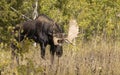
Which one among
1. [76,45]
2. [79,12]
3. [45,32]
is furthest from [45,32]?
[79,12]

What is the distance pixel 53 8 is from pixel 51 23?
451 centimetres

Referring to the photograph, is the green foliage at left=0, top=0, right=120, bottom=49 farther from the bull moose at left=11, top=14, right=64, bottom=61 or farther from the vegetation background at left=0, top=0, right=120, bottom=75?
the bull moose at left=11, top=14, right=64, bottom=61

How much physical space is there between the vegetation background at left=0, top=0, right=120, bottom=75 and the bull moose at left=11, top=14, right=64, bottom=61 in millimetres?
332

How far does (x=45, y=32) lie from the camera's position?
42.1 ft

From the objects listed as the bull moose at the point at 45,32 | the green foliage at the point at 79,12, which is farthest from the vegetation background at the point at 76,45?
the bull moose at the point at 45,32

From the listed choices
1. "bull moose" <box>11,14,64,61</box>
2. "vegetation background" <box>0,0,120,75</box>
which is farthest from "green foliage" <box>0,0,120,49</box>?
"bull moose" <box>11,14,64,61</box>

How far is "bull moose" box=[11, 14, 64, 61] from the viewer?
39.6ft

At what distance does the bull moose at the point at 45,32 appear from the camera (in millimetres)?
12070

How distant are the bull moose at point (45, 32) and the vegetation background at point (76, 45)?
33 cm

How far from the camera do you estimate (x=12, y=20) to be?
48.5ft

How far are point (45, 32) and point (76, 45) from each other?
6.37ft

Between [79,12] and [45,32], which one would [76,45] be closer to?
[45,32]

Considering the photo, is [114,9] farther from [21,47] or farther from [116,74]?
[21,47]

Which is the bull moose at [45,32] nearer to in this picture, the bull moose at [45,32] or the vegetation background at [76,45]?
the bull moose at [45,32]
